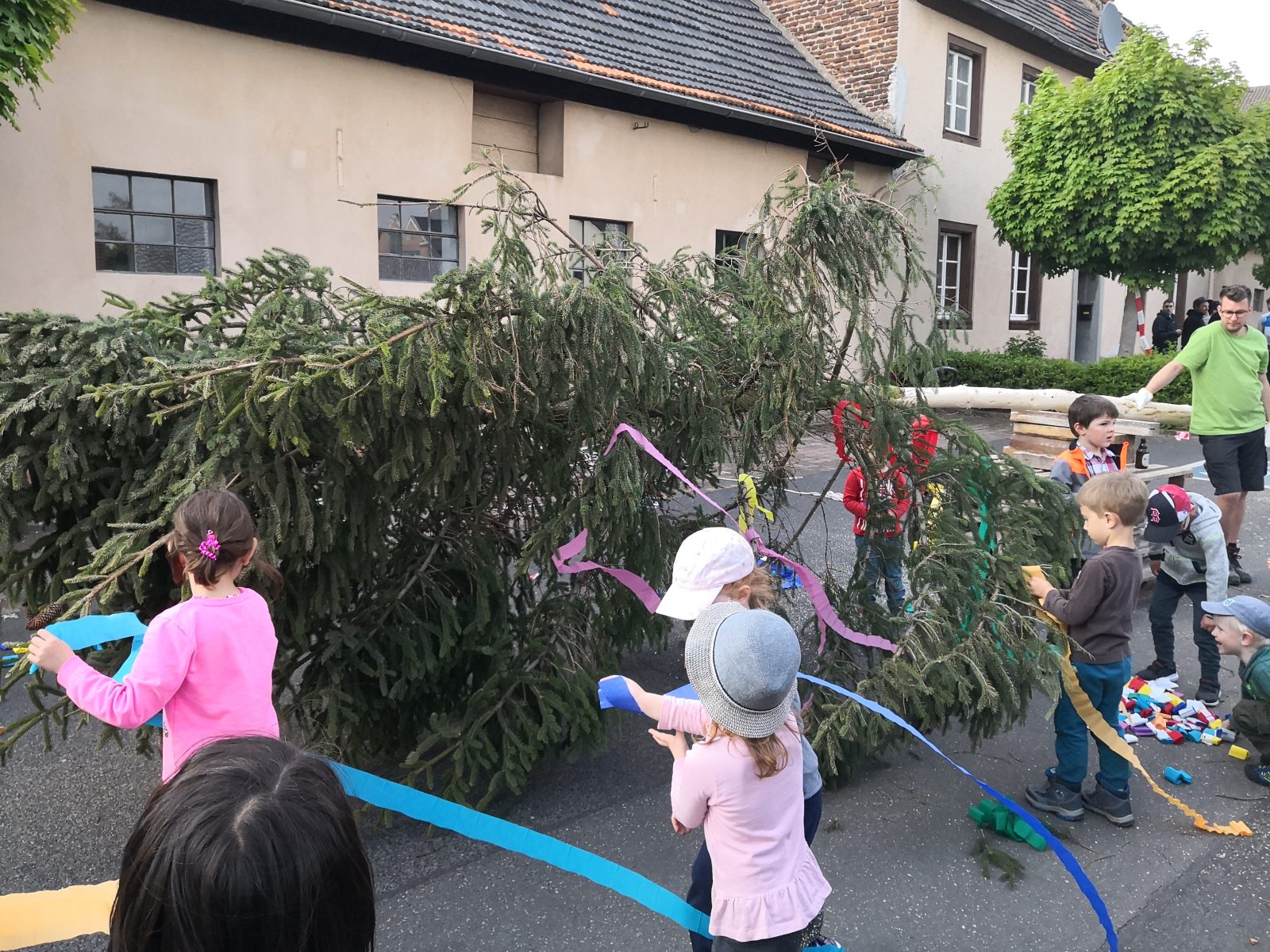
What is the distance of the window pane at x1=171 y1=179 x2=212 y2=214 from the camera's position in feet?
32.5

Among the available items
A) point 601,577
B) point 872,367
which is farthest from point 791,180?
point 601,577

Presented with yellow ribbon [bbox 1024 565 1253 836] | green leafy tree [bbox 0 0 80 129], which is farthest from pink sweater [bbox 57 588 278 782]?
green leafy tree [bbox 0 0 80 129]

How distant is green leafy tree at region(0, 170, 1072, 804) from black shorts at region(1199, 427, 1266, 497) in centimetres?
329

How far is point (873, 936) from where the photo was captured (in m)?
3.15

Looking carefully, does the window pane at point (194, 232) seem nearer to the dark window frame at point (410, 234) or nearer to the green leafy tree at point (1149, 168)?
the dark window frame at point (410, 234)

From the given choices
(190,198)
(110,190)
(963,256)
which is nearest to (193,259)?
(190,198)

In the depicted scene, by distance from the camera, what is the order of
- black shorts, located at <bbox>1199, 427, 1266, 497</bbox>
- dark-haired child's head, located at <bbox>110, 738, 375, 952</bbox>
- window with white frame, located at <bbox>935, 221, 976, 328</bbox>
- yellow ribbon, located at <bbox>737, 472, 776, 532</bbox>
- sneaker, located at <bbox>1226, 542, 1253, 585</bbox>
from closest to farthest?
dark-haired child's head, located at <bbox>110, 738, 375, 952</bbox> → yellow ribbon, located at <bbox>737, 472, 776, 532</bbox> → black shorts, located at <bbox>1199, 427, 1266, 497</bbox> → sneaker, located at <bbox>1226, 542, 1253, 585</bbox> → window with white frame, located at <bbox>935, 221, 976, 328</bbox>

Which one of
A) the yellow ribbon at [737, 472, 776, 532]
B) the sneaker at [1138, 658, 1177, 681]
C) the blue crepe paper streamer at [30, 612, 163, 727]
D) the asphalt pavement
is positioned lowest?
the asphalt pavement

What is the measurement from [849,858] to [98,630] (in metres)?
2.63

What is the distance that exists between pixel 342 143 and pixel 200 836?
10877 mm

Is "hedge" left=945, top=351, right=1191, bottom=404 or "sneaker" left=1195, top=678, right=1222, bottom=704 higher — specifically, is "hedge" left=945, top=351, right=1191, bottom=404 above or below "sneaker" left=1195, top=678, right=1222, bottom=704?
above

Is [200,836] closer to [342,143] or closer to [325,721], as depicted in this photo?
[325,721]

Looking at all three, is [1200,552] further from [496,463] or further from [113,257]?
[113,257]

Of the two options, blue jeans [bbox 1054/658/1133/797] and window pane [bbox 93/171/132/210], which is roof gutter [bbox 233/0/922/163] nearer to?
window pane [bbox 93/171/132/210]
